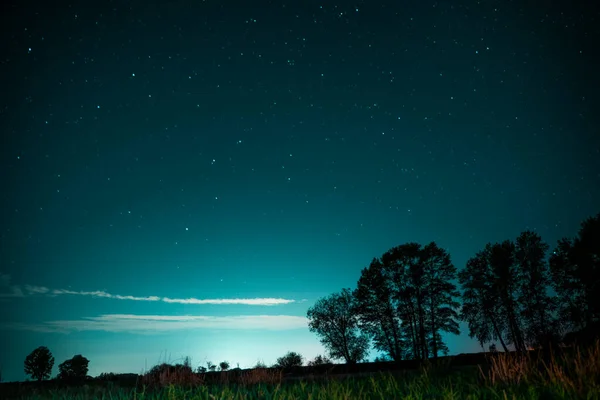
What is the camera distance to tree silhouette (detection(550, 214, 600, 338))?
26.9 meters

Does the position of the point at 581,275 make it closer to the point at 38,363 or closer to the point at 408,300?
the point at 408,300

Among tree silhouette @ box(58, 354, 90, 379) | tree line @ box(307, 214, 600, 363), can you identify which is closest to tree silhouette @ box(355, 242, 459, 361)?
tree line @ box(307, 214, 600, 363)

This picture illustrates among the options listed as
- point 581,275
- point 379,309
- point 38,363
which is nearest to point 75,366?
point 38,363

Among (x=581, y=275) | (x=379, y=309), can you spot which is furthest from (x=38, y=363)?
(x=581, y=275)

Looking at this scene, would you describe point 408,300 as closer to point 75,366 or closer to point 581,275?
point 581,275

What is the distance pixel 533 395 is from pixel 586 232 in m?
A: 31.0

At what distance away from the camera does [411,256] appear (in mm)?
37469

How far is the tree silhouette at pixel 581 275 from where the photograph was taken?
26.9 meters

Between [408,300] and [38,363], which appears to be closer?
[408,300]

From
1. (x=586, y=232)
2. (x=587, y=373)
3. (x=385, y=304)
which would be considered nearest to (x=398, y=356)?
(x=385, y=304)

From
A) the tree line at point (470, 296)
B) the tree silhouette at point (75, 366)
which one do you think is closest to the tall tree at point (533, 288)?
the tree line at point (470, 296)

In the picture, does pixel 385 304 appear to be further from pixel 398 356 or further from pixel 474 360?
pixel 474 360

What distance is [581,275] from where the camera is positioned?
28.7 metres

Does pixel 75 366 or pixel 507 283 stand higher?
pixel 507 283
